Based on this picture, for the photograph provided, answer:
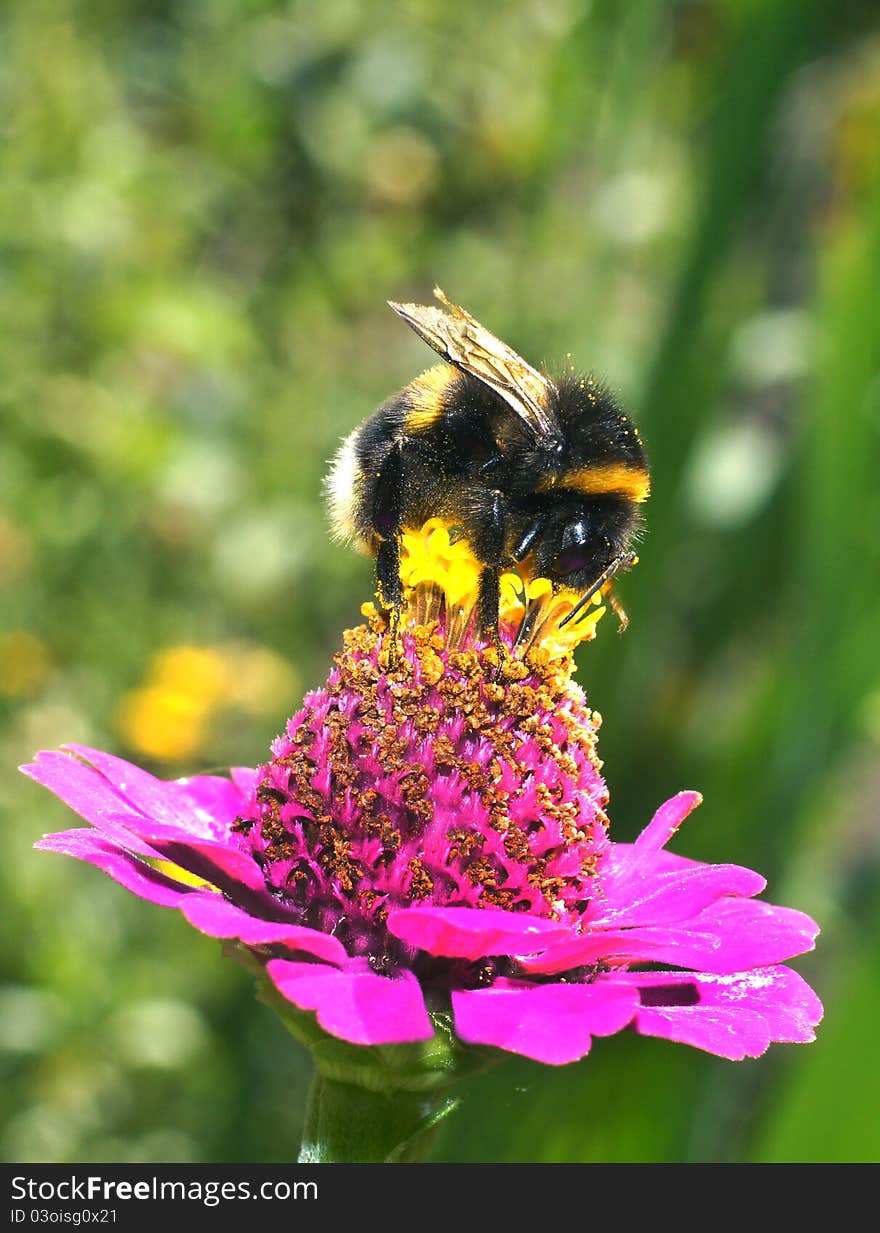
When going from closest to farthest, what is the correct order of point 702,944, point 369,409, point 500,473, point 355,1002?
point 355,1002 < point 702,944 < point 500,473 < point 369,409

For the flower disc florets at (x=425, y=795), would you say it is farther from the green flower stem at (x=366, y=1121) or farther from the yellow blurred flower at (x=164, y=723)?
the yellow blurred flower at (x=164, y=723)

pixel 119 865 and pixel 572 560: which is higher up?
pixel 572 560

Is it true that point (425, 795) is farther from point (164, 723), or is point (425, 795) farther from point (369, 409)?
point (369, 409)

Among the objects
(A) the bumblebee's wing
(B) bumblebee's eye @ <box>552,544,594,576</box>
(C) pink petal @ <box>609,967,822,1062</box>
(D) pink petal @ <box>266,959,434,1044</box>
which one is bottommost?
(C) pink petal @ <box>609,967,822,1062</box>

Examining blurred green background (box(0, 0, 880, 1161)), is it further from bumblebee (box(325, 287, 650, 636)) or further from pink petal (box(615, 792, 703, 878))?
bumblebee (box(325, 287, 650, 636))

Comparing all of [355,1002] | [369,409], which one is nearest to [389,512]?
[355,1002]

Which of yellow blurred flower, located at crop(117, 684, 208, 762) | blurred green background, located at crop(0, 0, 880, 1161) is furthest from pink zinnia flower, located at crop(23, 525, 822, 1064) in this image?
yellow blurred flower, located at crop(117, 684, 208, 762)
